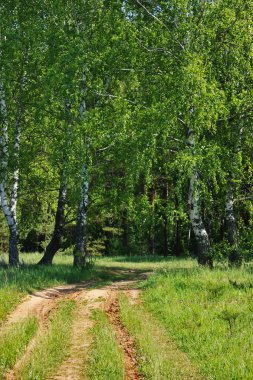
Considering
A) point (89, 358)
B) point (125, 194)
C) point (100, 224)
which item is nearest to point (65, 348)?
point (89, 358)

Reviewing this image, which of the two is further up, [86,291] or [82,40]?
[82,40]

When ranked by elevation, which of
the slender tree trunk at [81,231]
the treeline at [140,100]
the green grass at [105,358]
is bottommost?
the green grass at [105,358]

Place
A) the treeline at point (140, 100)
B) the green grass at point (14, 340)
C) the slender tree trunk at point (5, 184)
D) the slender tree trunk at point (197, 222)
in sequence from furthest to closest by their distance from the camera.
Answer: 1. the slender tree trunk at point (5, 184)
2. the slender tree trunk at point (197, 222)
3. the treeline at point (140, 100)
4. the green grass at point (14, 340)

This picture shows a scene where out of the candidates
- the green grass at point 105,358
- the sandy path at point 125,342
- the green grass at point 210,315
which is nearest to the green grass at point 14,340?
the green grass at point 105,358

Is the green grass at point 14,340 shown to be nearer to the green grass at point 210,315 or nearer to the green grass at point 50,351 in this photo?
the green grass at point 50,351

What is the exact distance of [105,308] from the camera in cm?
1074

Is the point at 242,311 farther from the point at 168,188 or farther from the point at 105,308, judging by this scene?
the point at 168,188

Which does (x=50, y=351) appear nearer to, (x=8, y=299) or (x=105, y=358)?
(x=105, y=358)

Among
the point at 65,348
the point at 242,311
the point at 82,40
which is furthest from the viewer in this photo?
the point at 82,40

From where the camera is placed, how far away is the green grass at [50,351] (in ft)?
21.1

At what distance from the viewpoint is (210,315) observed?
8938mm

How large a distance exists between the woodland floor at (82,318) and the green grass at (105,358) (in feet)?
0.35

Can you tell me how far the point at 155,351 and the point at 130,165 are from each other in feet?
26.3

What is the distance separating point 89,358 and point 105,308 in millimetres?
3734
